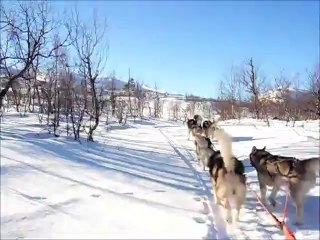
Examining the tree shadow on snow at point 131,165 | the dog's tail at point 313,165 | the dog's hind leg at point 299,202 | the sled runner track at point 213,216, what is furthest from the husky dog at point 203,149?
the dog's tail at point 313,165

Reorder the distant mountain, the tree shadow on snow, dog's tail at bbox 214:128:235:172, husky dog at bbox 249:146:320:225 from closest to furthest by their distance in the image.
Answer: husky dog at bbox 249:146:320:225
dog's tail at bbox 214:128:235:172
the tree shadow on snow
the distant mountain

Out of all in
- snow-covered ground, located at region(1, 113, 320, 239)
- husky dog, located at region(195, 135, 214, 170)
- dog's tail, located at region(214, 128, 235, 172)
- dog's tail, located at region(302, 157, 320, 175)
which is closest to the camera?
snow-covered ground, located at region(1, 113, 320, 239)

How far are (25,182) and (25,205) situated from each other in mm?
815

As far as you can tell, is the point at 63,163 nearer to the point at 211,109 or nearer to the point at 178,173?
the point at 178,173

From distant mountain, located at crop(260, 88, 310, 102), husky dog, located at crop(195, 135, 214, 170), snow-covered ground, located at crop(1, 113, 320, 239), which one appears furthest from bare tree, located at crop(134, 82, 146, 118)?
snow-covered ground, located at crop(1, 113, 320, 239)

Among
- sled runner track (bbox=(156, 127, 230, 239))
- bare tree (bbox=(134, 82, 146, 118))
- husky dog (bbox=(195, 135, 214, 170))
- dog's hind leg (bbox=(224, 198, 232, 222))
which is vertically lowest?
sled runner track (bbox=(156, 127, 230, 239))

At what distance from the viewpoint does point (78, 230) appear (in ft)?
12.5

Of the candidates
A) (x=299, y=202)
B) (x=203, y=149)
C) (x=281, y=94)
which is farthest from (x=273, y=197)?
(x=281, y=94)

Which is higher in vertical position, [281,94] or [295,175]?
[281,94]

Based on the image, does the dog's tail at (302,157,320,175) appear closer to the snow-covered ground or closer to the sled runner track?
the snow-covered ground

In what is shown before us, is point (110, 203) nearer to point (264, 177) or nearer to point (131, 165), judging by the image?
point (264, 177)

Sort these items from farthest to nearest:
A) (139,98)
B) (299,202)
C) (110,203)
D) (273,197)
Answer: (139,98)
(273,197)
(110,203)
(299,202)

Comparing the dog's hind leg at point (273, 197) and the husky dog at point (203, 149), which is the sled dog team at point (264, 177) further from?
the husky dog at point (203, 149)

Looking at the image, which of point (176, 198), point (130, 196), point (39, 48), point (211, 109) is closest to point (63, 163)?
point (130, 196)
